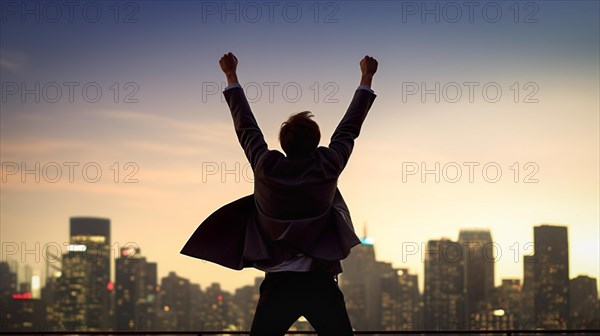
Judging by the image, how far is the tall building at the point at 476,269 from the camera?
117 ft

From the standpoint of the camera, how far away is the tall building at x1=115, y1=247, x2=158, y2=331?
31109 millimetres

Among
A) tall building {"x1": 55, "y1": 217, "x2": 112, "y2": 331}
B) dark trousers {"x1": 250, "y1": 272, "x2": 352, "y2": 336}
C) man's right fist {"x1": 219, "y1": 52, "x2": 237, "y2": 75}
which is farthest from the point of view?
tall building {"x1": 55, "y1": 217, "x2": 112, "y2": 331}

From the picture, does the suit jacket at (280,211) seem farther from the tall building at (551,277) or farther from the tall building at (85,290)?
the tall building at (85,290)

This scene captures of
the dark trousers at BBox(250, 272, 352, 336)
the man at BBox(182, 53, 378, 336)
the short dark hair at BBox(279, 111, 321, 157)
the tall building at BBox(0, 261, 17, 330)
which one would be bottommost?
the tall building at BBox(0, 261, 17, 330)

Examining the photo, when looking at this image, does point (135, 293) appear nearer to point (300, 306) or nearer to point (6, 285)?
point (6, 285)

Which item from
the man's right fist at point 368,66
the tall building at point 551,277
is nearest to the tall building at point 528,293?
the tall building at point 551,277

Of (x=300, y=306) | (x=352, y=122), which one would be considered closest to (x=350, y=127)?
(x=352, y=122)

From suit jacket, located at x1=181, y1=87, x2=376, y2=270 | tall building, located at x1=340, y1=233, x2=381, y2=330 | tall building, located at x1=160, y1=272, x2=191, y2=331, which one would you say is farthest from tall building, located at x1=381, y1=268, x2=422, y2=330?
suit jacket, located at x1=181, y1=87, x2=376, y2=270

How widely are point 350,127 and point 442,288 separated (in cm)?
3454

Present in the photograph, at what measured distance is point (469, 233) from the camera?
115 feet

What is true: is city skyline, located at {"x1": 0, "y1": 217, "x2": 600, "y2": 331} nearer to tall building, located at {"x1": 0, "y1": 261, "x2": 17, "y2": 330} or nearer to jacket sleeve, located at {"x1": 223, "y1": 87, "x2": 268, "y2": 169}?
tall building, located at {"x1": 0, "y1": 261, "x2": 17, "y2": 330}

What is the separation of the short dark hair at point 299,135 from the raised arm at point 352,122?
0.19ft

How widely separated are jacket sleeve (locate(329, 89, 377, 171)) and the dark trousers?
32 centimetres

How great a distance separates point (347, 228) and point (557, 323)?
31591 mm
